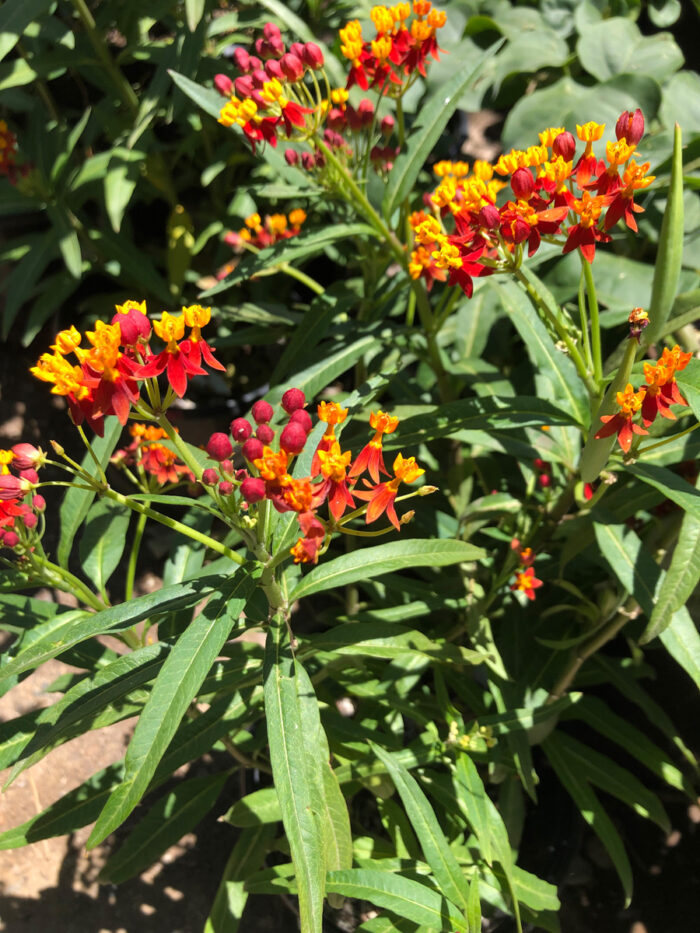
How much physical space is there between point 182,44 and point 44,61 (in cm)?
46

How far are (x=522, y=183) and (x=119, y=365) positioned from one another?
61 cm

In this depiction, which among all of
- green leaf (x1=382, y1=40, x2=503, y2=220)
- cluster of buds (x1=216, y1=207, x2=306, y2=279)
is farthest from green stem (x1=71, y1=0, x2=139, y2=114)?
green leaf (x1=382, y1=40, x2=503, y2=220)

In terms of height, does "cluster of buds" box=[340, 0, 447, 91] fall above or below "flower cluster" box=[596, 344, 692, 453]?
above

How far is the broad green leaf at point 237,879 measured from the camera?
5.42ft

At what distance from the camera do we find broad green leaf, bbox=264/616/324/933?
3.36 feet

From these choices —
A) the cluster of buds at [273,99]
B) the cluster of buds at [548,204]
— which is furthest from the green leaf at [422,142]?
the cluster of buds at [548,204]

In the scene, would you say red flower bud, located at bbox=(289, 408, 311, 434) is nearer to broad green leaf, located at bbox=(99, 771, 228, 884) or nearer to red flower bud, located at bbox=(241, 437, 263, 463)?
red flower bud, located at bbox=(241, 437, 263, 463)

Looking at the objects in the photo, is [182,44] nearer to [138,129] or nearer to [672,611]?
[138,129]

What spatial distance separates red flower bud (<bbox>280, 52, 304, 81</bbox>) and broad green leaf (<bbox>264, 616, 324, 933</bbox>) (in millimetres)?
1026

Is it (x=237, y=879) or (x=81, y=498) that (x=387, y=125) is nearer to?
(x=81, y=498)

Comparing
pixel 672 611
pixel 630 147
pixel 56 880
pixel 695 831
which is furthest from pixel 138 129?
pixel 695 831

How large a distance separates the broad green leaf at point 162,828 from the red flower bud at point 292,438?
Answer: 3.54ft

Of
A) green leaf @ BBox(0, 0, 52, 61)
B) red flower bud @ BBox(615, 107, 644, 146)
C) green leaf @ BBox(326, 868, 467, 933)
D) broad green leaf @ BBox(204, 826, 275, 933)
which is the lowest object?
broad green leaf @ BBox(204, 826, 275, 933)

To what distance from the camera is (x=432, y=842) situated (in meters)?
1.33
